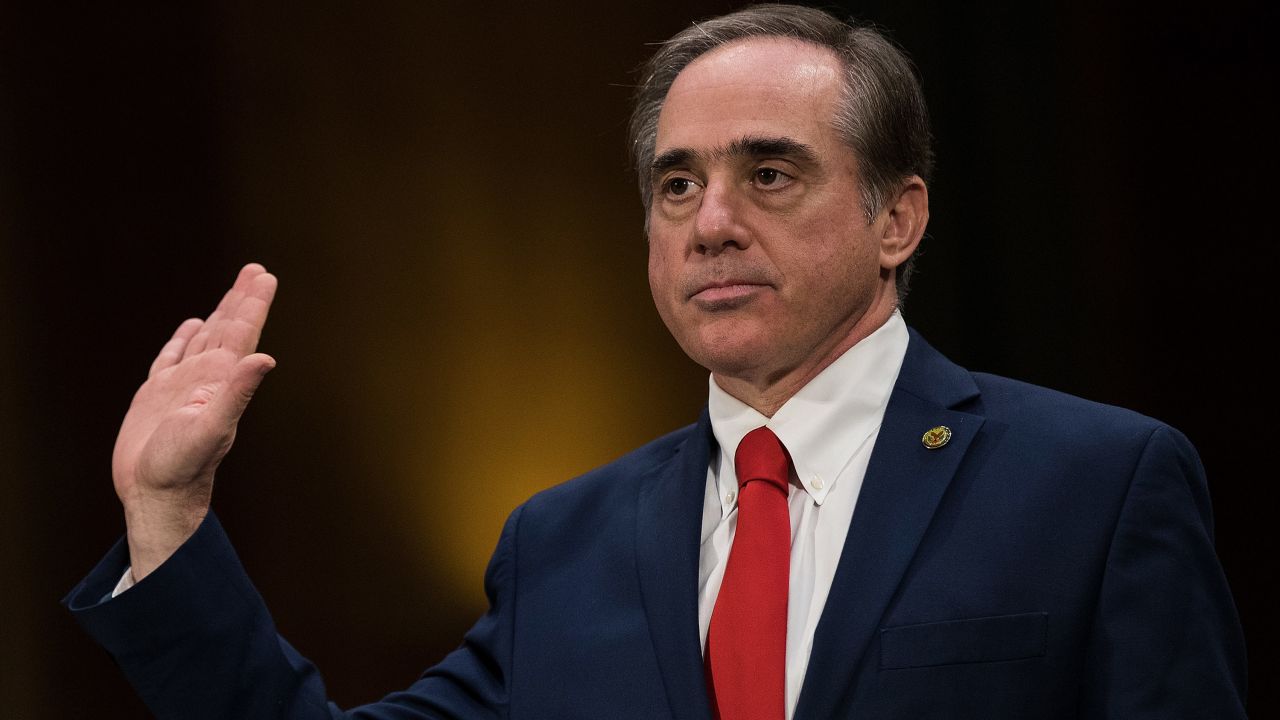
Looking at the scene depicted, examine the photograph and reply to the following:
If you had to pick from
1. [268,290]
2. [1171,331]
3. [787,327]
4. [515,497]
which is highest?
[268,290]

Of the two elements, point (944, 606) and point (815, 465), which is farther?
point (815, 465)

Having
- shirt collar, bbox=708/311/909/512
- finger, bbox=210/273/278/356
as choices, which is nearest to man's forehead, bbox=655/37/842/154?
shirt collar, bbox=708/311/909/512

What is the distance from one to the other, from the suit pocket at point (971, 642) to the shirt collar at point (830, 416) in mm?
220

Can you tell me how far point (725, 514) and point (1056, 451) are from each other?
39 centimetres

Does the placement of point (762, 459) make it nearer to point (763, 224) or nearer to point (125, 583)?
point (763, 224)

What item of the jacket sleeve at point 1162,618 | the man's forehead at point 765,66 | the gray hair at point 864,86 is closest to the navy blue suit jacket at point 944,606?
the jacket sleeve at point 1162,618

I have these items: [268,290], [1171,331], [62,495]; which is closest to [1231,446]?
[1171,331]

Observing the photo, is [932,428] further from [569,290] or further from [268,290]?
[569,290]

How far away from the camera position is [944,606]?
1.51 m

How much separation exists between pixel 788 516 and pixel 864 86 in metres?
0.54

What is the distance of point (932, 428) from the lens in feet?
5.42

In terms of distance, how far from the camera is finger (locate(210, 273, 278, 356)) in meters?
1.63

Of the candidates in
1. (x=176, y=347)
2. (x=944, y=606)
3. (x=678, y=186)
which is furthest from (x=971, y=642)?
(x=176, y=347)

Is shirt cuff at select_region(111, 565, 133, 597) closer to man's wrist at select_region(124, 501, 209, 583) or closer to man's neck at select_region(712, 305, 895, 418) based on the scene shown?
man's wrist at select_region(124, 501, 209, 583)
